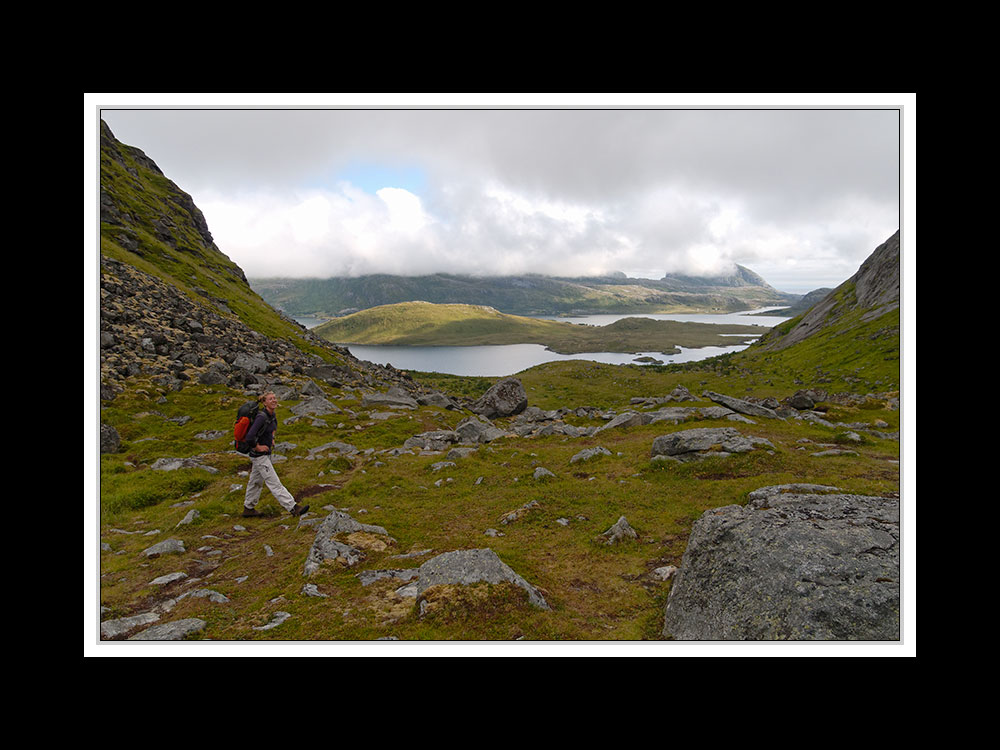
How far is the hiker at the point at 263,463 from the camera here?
12984 mm

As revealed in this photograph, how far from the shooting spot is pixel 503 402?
47438 millimetres

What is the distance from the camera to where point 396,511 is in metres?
14.2

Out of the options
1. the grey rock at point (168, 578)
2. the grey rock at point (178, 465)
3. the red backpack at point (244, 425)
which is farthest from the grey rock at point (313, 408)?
the grey rock at point (168, 578)

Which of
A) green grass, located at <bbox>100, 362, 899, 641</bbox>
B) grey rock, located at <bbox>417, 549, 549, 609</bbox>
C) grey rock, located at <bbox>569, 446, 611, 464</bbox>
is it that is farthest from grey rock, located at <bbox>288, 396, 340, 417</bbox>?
grey rock, located at <bbox>417, 549, 549, 609</bbox>

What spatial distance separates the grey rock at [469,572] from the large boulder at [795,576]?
2.51 m

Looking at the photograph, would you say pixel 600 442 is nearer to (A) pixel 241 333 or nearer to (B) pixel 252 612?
(B) pixel 252 612

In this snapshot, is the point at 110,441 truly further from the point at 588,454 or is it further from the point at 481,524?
the point at 588,454

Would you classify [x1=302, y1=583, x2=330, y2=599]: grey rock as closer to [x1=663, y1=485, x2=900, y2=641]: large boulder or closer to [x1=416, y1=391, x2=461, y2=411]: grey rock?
[x1=663, y1=485, x2=900, y2=641]: large boulder

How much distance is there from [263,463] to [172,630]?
6.92 m

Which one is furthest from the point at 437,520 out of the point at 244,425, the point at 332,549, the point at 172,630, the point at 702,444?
the point at 702,444

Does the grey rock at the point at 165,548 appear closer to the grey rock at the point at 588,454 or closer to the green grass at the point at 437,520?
the green grass at the point at 437,520
